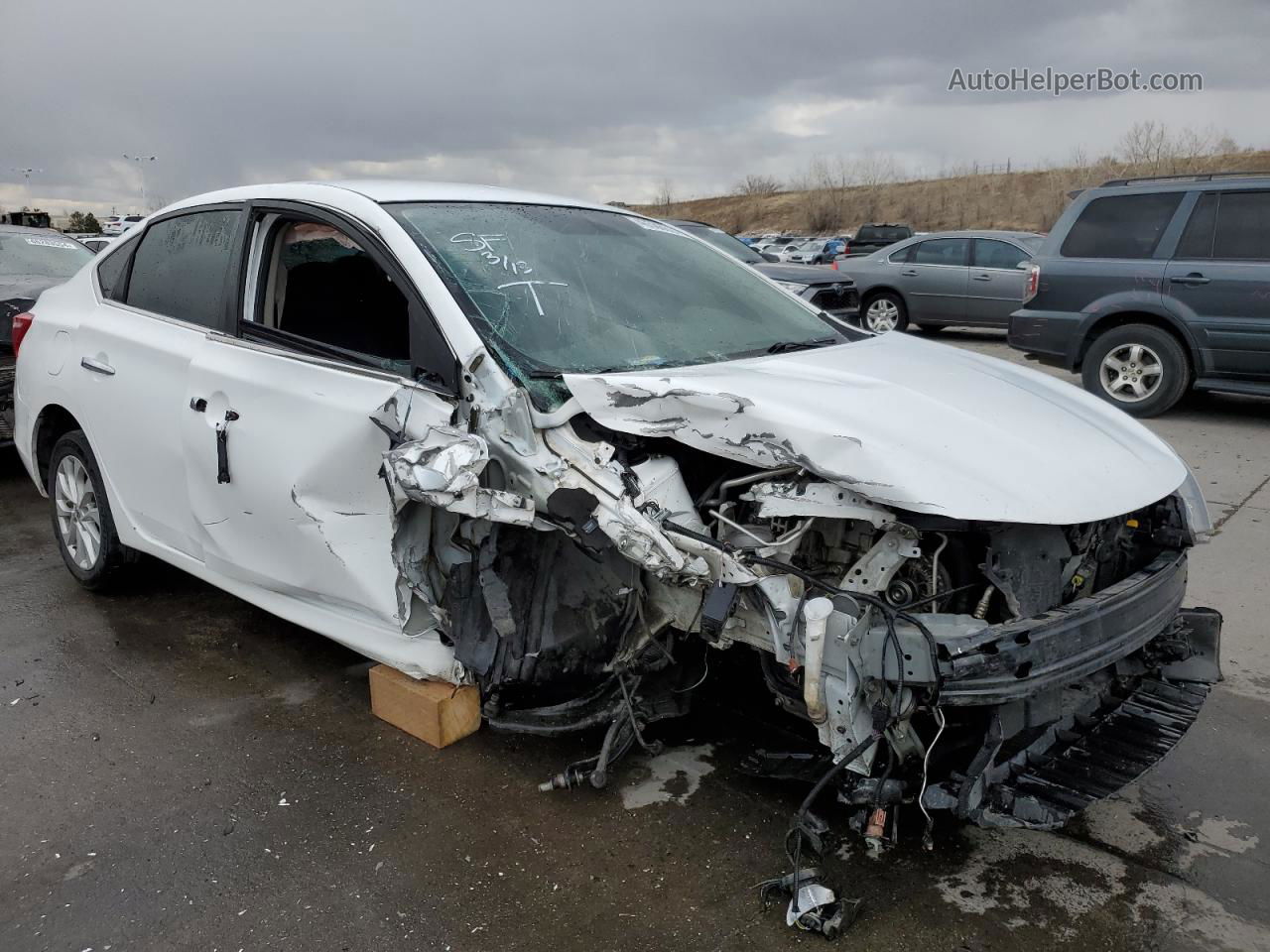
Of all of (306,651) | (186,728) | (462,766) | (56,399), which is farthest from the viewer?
(56,399)

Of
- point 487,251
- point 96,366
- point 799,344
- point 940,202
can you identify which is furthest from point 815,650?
point 940,202

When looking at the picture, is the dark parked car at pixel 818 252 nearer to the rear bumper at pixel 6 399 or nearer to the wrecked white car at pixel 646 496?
the rear bumper at pixel 6 399

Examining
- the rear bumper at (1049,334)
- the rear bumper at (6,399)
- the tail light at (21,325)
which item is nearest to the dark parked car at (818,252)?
the rear bumper at (1049,334)

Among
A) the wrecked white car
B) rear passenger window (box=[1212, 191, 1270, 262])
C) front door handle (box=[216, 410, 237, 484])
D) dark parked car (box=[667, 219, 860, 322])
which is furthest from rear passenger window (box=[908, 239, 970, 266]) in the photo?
front door handle (box=[216, 410, 237, 484])

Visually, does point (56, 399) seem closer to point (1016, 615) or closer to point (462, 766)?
point (462, 766)

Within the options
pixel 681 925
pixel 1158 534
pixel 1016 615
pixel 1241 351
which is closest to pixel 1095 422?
pixel 1158 534

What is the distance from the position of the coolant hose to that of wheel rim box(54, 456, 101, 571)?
3.34m

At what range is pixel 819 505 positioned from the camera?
7.94 ft

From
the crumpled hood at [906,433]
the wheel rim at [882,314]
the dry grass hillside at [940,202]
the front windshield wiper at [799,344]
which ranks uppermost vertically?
the dry grass hillside at [940,202]

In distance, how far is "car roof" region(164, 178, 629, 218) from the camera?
3.41 metres

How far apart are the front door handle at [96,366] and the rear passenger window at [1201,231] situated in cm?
762

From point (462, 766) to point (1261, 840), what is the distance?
235 cm

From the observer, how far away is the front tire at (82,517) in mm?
4285

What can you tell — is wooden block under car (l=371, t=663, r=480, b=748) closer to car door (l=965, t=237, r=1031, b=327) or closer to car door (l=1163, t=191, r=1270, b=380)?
car door (l=1163, t=191, r=1270, b=380)
